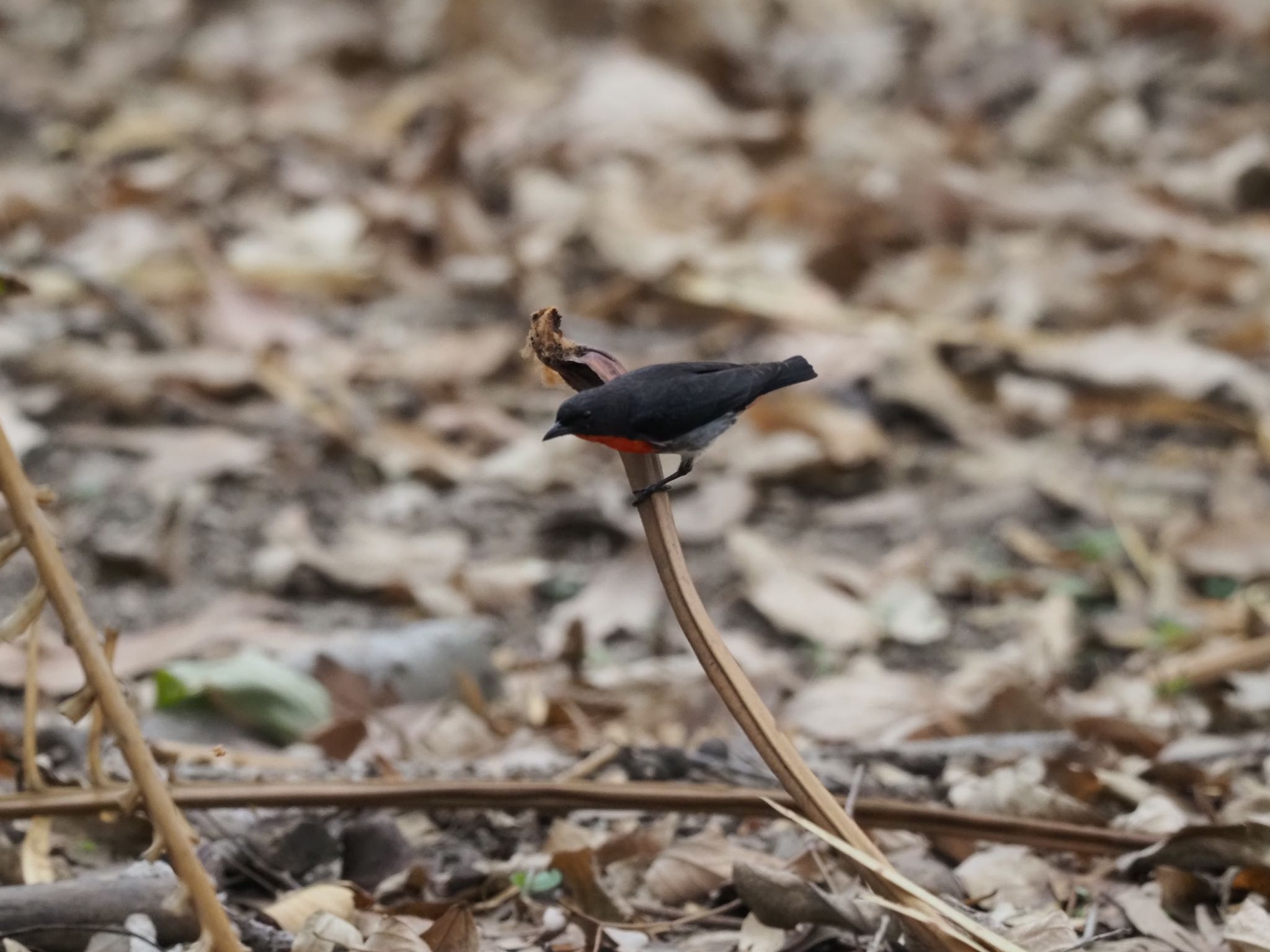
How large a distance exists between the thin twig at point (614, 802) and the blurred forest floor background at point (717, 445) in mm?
87

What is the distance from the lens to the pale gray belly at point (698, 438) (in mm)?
1247

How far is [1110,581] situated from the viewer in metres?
3.25

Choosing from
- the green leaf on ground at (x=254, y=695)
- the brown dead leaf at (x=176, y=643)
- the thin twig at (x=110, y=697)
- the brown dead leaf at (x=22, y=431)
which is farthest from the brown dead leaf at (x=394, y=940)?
the brown dead leaf at (x=22, y=431)

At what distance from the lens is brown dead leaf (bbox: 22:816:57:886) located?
162 centimetres

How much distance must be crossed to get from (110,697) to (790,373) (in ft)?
2.18

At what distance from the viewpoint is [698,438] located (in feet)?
4.23

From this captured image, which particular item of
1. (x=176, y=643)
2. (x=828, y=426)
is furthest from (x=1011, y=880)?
(x=828, y=426)

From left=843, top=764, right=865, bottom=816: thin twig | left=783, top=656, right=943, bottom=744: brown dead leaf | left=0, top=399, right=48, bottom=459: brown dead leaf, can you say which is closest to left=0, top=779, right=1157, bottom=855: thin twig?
left=843, top=764, right=865, bottom=816: thin twig

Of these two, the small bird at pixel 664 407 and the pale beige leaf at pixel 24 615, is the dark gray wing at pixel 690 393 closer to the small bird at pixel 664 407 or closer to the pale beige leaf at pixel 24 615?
the small bird at pixel 664 407

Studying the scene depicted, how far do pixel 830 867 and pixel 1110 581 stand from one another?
5.77ft

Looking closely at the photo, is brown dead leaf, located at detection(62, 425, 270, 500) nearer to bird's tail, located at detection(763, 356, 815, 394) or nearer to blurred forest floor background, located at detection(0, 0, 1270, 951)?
blurred forest floor background, located at detection(0, 0, 1270, 951)

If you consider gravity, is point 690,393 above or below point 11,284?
below

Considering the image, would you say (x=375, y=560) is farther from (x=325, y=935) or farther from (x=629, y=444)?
(x=629, y=444)

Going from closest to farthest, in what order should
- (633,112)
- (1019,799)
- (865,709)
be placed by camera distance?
(1019,799), (865,709), (633,112)
